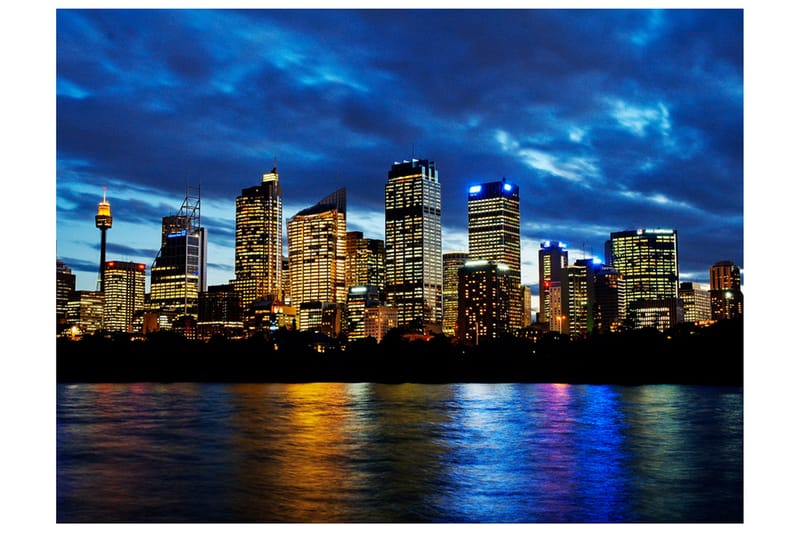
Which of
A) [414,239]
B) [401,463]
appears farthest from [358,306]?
[401,463]

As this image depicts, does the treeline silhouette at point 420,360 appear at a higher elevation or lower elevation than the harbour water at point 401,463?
lower

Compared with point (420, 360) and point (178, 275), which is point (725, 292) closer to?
point (420, 360)

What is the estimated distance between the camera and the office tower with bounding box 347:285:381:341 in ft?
406

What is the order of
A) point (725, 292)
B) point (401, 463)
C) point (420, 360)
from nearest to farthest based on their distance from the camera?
point (401, 463)
point (725, 292)
point (420, 360)

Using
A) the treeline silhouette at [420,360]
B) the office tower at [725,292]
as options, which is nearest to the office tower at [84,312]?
the treeline silhouette at [420,360]

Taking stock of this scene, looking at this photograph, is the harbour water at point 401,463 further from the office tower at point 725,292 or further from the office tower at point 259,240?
the office tower at point 259,240

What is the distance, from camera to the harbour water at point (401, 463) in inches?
505

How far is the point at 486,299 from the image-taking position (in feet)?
399

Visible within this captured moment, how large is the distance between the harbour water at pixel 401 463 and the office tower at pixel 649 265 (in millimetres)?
45928

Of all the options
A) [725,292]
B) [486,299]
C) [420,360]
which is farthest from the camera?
[486,299]
